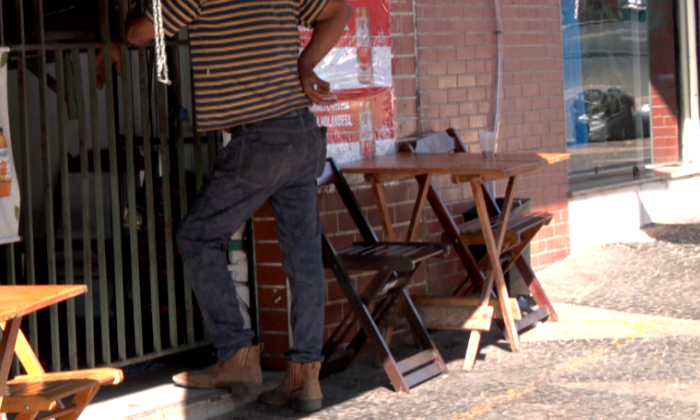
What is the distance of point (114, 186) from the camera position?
5.38 metres

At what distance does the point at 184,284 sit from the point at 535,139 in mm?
3295

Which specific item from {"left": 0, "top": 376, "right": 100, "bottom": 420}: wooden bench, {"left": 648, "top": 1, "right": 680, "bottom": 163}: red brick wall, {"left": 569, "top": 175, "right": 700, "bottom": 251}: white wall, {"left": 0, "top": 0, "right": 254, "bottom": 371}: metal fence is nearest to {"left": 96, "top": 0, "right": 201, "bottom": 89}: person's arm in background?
{"left": 0, "top": 0, "right": 254, "bottom": 371}: metal fence

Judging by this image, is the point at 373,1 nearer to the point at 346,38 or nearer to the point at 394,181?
the point at 346,38

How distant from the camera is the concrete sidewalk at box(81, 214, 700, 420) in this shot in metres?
5.15

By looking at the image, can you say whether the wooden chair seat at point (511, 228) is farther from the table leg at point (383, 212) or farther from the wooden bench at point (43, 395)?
the wooden bench at point (43, 395)

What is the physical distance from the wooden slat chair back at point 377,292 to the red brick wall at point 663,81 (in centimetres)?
545

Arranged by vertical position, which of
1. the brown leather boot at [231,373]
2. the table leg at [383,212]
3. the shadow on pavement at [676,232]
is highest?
the table leg at [383,212]

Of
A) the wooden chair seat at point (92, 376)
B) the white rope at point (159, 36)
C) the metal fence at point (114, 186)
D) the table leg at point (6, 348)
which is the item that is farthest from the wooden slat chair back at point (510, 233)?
the table leg at point (6, 348)

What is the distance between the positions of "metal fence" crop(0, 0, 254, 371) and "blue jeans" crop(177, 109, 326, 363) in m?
0.50

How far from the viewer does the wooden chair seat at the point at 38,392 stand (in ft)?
11.7

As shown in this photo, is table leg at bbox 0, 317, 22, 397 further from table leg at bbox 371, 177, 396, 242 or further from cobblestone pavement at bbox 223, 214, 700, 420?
table leg at bbox 371, 177, 396, 242

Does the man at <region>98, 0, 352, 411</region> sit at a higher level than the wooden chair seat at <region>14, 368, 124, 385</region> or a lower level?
higher

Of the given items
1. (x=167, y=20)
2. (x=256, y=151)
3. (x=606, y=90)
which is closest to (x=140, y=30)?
(x=167, y=20)

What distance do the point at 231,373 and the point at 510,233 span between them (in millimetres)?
1814
